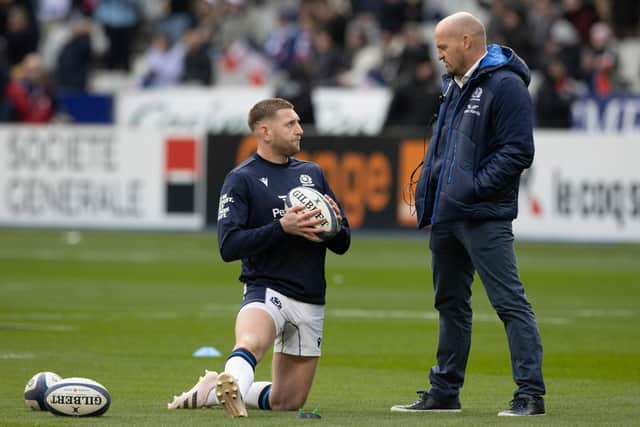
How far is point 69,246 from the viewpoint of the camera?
25703 mm

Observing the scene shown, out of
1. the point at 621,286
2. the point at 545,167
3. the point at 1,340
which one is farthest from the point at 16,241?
the point at 1,340

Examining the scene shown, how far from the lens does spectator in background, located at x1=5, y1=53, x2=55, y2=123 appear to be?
32.0 meters

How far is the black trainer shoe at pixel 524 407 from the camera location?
372 inches

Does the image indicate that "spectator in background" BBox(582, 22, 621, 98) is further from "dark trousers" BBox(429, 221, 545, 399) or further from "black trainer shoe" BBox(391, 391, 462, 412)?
"black trainer shoe" BBox(391, 391, 462, 412)

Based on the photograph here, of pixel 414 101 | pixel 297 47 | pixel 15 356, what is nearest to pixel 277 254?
pixel 15 356

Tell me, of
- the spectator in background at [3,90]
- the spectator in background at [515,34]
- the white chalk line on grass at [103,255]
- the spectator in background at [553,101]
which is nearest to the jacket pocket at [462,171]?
the white chalk line on grass at [103,255]

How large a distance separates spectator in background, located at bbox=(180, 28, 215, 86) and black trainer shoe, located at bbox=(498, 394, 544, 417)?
81.5ft

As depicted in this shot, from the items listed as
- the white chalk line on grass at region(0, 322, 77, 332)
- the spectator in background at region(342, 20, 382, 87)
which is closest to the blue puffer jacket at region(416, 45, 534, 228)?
the white chalk line on grass at region(0, 322, 77, 332)

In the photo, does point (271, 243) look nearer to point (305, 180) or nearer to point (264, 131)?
point (305, 180)

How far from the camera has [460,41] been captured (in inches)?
382

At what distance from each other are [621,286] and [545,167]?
237 inches

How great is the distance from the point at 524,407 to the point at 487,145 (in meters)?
1.62

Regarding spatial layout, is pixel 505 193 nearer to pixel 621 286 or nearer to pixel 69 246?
pixel 621 286

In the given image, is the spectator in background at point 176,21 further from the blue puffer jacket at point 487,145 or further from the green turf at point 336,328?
the blue puffer jacket at point 487,145
